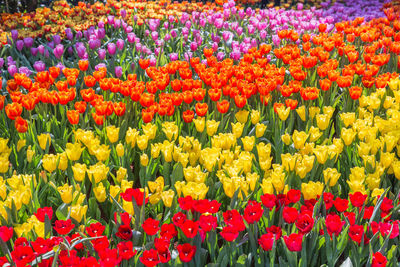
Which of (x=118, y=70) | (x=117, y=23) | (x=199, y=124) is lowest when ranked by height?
(x=199, y=124)

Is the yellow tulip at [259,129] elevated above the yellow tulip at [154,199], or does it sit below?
above

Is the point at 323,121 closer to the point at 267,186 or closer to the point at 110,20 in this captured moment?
the point at 267,186

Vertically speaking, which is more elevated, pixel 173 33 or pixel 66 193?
pixel 173 33

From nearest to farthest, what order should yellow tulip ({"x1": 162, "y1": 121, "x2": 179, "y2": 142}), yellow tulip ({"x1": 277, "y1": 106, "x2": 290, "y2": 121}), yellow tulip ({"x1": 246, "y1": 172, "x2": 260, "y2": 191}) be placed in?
yellow tulip ({"x1": 246, "y1": 172, "x2": 260, "y2": 191}), yellow tulip ({"x1": 162, "y1": 121, "x2": 179, "y2": 142}), yellow tulip ({"x1": 277, "y1": 106, "x2": 290, "y2": 121})

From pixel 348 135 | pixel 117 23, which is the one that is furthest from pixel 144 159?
pixel 117 23

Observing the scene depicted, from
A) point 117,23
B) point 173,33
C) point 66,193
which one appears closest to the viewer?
point 66,193

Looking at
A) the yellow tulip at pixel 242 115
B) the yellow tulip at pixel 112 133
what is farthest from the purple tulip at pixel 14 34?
the yellow tulip at pixel 242 115

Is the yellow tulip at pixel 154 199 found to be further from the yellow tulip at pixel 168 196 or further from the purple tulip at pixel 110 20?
the purple tulip at pixel 110 20

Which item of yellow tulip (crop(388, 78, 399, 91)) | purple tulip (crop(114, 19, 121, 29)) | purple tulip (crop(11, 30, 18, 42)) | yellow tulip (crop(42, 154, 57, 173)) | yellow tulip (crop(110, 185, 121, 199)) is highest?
purple tulip (crop(114, 19, 121, 29))

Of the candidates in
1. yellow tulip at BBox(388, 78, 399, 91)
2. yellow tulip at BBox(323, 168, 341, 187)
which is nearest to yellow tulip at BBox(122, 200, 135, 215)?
yellow tulip at BBox(323, 168, 341, 187)

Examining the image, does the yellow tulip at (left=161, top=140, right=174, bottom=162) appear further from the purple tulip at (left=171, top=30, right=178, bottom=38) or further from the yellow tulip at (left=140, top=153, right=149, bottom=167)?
the purple tulip at (left=171, top=30, right=178, bottom=38)

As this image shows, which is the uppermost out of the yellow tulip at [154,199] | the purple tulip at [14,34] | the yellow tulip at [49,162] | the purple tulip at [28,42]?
the purple tulip at [14,34]

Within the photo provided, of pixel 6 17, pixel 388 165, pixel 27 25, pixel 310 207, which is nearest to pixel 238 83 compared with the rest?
pixel 388 165

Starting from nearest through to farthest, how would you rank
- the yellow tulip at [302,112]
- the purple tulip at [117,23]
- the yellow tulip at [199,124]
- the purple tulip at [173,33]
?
the yellow tulip at [199,124] < the yellow tulip at [302,112] < the purple tulip at [173,33] < the purple tulip at [117,23]
